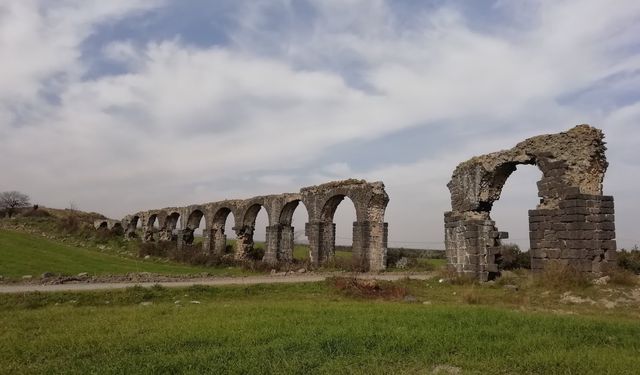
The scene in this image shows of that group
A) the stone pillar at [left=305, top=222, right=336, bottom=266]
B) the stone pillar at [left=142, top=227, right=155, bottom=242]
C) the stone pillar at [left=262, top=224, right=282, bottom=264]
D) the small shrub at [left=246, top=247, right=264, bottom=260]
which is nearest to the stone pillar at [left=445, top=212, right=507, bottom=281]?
the stone pillar at [left=305, top=222, right=336, bottom=266]

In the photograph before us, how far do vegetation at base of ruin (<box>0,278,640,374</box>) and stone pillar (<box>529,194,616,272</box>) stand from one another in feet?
6.67

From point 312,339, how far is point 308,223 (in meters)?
16.7

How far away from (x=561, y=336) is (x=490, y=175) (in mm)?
9083

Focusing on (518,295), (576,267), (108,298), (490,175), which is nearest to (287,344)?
(108,298)

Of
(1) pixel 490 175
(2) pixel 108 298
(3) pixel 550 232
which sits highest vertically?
(1) pixel 490 175

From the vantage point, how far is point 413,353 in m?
4.93

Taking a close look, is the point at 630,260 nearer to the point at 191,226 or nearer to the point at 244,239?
the point at 244,239

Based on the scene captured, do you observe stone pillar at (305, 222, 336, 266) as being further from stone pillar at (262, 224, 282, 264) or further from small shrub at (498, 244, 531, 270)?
small shrub at (498, 244, 531, 270)

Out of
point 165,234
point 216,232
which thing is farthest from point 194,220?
point 165,234

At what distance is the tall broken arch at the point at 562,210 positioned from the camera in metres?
11.3

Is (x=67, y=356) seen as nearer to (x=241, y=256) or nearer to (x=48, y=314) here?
(x=48, y=314)

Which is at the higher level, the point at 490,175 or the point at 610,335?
the point at 490,175

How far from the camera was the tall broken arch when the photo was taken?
11336 millimetres

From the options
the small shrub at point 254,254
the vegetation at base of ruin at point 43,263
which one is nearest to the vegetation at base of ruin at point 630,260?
the vegetation at base of ruin at point 43,263
